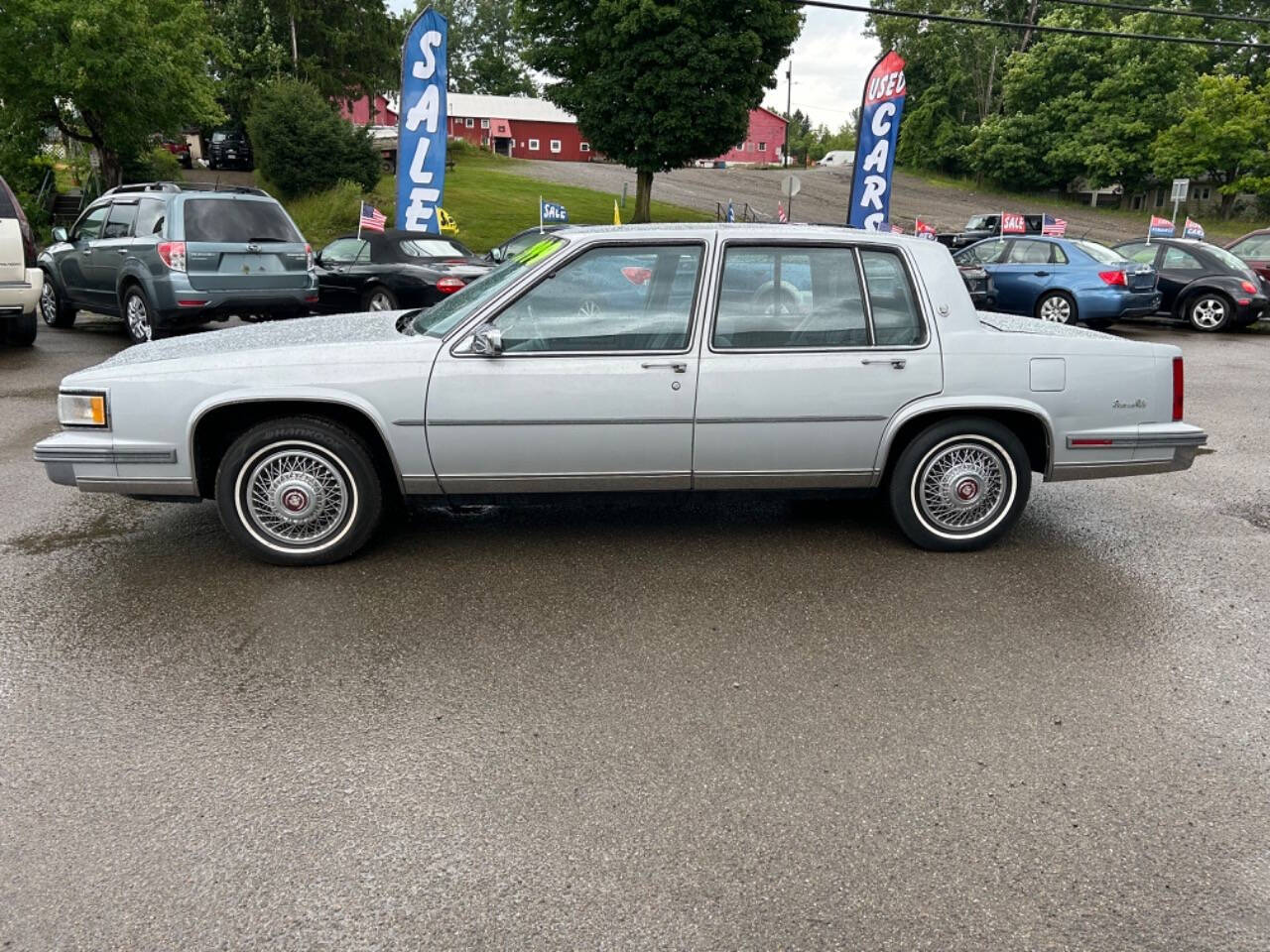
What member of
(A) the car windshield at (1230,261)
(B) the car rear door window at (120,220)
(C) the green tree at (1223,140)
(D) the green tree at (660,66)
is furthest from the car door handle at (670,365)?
(C) the green tree at (1223,140)

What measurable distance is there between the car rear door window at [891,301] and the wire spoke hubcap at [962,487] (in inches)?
24.7

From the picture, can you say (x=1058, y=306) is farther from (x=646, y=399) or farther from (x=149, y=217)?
(x=149, y=217)

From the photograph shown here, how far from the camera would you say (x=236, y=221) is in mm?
11219

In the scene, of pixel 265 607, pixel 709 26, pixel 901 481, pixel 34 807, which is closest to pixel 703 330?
pixel 901 481

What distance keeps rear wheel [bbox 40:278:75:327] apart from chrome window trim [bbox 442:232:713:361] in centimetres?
1121

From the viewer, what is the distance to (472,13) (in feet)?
305

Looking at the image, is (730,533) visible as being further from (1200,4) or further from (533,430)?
(1200,4)

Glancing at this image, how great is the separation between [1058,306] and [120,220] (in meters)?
12.9

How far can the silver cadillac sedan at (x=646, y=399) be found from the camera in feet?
15.6

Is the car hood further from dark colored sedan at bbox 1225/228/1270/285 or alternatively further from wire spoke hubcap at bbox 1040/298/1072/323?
dark colored sedan at bbox 1225/228/1270/285

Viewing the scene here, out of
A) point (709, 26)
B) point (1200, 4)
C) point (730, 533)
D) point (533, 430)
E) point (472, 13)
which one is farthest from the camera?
point (472, 13)

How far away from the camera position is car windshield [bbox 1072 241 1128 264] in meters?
15.2

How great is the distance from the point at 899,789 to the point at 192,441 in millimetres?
3524

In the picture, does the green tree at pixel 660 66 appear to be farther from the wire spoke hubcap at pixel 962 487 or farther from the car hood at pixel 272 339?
the wire spoke hubcap at pixel 962 487
